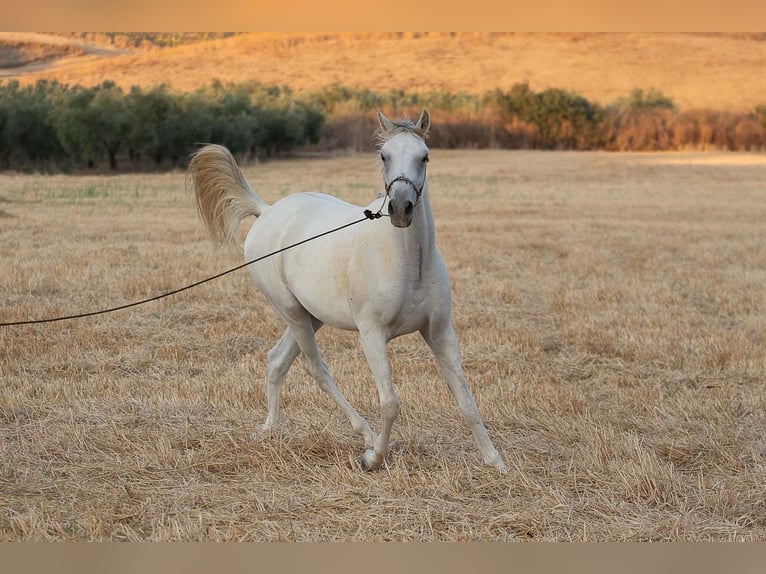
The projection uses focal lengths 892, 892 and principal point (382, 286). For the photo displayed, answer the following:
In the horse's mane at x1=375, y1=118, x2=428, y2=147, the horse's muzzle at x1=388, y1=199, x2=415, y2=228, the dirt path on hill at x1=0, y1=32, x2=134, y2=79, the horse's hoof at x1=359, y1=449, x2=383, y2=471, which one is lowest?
the horse's hoof at x1=359, y1=449, x2=383, y2=471

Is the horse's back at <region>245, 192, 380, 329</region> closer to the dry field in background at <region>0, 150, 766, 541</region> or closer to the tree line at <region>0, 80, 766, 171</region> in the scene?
the dry field in background at <region>0, 150, 766, 541</region>

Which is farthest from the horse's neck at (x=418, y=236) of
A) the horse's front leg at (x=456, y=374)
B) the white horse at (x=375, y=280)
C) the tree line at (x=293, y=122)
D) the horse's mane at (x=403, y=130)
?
the tree line at (x=293, y=122)

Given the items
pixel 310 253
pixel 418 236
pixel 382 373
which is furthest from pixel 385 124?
pixel 382 373

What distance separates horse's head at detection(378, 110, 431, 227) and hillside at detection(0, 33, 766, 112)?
5068 cm

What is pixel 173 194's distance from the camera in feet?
92.0

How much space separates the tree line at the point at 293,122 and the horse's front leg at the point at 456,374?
31149mm

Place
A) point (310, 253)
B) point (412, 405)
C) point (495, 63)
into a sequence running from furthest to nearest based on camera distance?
point (495, 63), point (412, 405), point (310, 253)

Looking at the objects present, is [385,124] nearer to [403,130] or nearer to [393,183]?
[403,130]

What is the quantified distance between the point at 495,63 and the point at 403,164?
2550 inches

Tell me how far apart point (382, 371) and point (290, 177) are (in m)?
31.4

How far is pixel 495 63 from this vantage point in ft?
220

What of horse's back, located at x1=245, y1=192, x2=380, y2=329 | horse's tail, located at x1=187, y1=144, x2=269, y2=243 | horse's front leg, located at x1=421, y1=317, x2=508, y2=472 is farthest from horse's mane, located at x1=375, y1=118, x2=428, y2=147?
→ horse's tail, located at x1=187, y1=144, x2=269, y2=243

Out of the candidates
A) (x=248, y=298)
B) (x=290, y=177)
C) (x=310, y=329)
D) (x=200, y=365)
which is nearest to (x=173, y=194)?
(x=290, y=177)

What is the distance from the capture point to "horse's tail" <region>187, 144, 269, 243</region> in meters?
7.04
